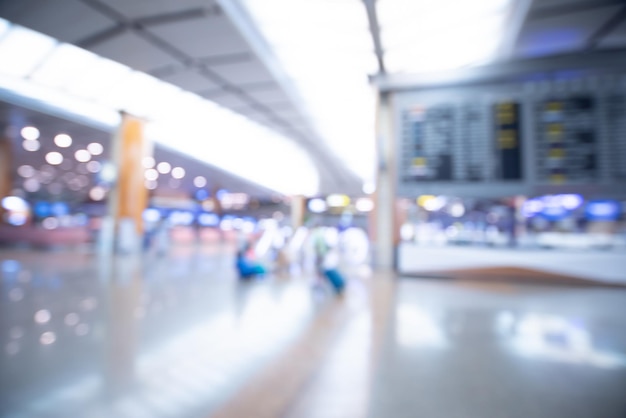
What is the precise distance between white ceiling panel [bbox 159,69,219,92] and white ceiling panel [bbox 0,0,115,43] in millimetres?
1897

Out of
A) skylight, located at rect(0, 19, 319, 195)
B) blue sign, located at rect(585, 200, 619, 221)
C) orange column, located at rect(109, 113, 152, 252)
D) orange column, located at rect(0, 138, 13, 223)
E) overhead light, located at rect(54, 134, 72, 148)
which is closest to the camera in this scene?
blue sign, located at rect(585, 200, 619, 221)

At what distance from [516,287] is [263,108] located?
827cm

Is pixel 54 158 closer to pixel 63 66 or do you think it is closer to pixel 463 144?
pixel 63 66

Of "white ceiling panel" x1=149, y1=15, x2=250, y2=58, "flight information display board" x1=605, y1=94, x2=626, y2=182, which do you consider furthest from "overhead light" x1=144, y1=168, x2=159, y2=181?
"flight information display board" x1=605, y1=94, x2=626, y2=182

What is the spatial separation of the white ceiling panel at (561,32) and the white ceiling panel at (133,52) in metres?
7.24

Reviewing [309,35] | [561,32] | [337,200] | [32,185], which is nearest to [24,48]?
[309,35]

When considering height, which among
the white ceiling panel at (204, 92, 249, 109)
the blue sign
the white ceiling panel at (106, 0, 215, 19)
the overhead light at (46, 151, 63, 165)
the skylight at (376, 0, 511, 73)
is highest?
the skylight at (376, 0, 511, 73)

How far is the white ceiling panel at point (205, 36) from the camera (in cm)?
532

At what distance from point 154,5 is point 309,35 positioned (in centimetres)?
271

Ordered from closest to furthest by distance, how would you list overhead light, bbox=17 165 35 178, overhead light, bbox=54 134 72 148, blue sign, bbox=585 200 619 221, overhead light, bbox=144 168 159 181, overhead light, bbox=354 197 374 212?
blue sign, bbox=585 200 619 221, overhead light, bbox=54 134 72 148, overhead light, bbox=17 165 35 178, overhead light, bbox=144 168 159 181, overhead light, bbox=354 197 374 212

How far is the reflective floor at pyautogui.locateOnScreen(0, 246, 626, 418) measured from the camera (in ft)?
6.24

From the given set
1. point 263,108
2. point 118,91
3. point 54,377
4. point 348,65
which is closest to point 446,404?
point 54,377

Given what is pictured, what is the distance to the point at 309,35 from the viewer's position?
592cm

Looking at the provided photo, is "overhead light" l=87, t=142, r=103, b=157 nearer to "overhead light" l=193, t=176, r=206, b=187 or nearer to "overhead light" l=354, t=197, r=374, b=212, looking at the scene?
"overhead light" l=193, t=176, r=206, b=187
